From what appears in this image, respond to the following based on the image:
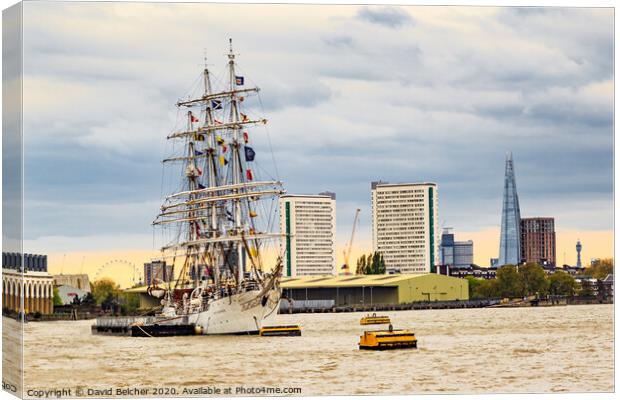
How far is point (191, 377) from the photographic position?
115 ft

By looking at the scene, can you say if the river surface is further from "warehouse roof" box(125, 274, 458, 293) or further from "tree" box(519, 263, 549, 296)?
"tree" box(519, 263, 549, 296)

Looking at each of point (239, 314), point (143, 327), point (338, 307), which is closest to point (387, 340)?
point (143, 327)

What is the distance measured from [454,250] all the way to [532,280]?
3130 centimetres

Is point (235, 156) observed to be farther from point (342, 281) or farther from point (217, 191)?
point (342, 281)

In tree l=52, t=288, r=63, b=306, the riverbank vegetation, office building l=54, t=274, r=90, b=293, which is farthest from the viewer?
the riverbank vegetation

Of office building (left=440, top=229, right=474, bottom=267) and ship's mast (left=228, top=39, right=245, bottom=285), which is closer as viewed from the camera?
ship's mast (left=228, top=39, right=245, bottom=285)

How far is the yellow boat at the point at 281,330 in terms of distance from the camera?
49.6 m

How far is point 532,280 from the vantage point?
274 feet

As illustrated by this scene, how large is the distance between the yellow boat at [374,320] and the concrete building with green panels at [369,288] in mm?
2730

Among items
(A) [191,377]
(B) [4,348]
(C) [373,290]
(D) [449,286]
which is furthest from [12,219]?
(D) [449,286]

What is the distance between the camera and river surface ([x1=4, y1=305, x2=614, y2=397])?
3441 cm

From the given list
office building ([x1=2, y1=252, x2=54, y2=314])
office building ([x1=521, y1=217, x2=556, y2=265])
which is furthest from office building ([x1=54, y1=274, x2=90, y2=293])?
office building ([x1=521, y1=217, x2=556, y2=265])

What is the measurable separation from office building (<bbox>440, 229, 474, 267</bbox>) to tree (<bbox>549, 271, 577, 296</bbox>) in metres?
7.08

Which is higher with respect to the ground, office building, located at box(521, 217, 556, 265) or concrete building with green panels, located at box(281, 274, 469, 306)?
office building, located at box(521, 217, 556, 265)
